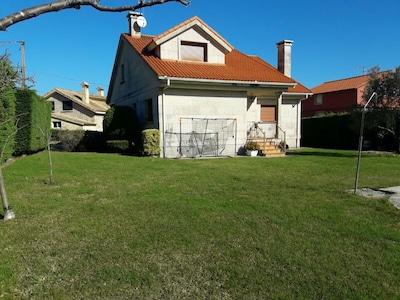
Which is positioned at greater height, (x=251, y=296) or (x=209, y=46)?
(x=209, y=46)

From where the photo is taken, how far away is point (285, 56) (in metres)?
21.7

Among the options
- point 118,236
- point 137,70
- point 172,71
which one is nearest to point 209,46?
point 172,71

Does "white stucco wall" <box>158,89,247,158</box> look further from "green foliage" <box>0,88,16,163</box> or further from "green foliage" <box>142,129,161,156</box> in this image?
"green foliage" <box>0,88,16,163</box>

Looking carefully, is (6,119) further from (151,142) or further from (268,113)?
(268,113)

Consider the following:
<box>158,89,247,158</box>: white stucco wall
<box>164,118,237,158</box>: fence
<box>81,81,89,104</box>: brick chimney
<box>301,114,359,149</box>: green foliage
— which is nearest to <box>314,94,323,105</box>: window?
<box>301,114,359,149</box>: green foliage

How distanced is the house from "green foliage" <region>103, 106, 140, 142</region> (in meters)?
0.74

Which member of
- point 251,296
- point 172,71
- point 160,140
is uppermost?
point 172,71

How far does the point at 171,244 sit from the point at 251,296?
4.58ft

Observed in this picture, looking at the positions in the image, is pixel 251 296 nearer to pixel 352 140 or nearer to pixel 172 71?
pixel 172 71

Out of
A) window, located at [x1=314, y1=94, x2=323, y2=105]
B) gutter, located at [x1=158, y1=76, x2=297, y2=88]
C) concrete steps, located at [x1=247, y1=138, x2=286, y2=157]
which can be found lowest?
concrete steps, located at [x1=247, y1=138, x2=286, y2=157]

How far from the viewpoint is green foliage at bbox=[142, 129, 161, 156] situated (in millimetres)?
13758

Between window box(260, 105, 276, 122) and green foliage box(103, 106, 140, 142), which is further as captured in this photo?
window box(260, 105, 276, 122)

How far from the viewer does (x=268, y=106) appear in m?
18.3

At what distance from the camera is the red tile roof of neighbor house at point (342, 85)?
3334 centimetres
